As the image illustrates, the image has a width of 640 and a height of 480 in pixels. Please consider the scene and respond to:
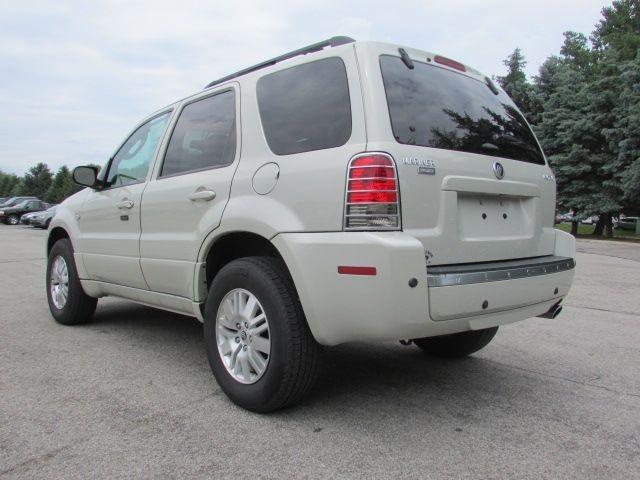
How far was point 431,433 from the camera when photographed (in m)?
2.74

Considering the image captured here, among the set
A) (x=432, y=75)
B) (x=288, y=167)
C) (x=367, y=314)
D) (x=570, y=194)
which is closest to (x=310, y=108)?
(x=288, y=167)

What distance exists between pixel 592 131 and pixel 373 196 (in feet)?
86.1

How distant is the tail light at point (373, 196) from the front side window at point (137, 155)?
213 cm

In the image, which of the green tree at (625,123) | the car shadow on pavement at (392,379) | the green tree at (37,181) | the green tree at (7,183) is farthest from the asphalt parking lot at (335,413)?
the green tree at (7,183)

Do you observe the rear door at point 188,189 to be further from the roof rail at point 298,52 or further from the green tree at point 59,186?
the green tree at point 59,186

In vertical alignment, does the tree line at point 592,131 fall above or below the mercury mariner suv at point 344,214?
above

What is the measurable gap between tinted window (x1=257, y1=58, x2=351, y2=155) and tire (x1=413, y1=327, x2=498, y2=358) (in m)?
1.89

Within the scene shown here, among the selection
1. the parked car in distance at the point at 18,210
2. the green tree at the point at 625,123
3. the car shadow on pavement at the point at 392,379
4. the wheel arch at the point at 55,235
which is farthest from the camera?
the parked car in distance at the point at 18,210

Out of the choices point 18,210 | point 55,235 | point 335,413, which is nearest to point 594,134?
point 55,235

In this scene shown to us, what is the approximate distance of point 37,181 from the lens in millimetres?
80188

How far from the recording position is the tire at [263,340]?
9.03ft

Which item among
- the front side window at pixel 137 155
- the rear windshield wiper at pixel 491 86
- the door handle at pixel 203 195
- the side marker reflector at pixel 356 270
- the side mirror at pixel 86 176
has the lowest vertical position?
the side marker reflector at pixel 356 270

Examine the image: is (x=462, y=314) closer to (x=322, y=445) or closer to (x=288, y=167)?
(x=322, y=445)

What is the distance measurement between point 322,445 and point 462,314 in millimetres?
917
